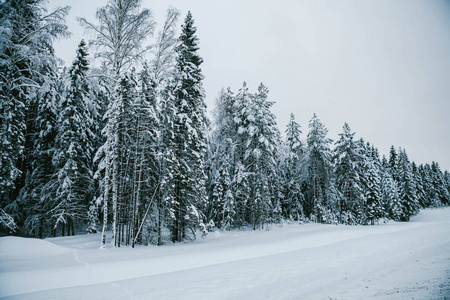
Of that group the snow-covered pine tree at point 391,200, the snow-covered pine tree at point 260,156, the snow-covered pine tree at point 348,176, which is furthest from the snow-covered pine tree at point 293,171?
the snow-covered pine tree at point 391,200

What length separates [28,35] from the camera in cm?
1233

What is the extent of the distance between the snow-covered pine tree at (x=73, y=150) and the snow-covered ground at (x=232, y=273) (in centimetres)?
701

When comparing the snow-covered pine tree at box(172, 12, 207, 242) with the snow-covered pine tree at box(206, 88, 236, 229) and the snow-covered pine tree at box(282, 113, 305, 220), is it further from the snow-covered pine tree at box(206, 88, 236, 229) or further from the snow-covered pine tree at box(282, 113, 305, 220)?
the snow-covered pine tree at box(282, 113, 305, 220)

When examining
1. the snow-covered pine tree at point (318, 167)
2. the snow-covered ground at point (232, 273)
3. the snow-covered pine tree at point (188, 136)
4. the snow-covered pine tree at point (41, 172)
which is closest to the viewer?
the snow-covered ground at point (232, 273)

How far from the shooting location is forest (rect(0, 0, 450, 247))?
537 inches

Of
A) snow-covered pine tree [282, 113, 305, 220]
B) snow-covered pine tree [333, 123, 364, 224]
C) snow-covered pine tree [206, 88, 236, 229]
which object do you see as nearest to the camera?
snow-covered pine tree [206, 88, 236, 229]

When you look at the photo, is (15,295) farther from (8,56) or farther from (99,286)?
(8,56)

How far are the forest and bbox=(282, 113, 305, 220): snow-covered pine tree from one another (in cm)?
22

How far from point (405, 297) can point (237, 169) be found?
19.4 meters

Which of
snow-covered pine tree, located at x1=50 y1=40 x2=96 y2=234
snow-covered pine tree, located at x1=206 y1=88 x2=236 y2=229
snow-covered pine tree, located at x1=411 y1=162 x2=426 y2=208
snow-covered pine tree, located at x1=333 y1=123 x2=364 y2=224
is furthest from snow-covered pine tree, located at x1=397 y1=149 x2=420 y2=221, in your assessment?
snow-covered pine tree, located at x1=50 y1=40 x2=96 y2=234

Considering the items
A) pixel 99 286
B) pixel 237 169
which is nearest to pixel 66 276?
pixel 99 286

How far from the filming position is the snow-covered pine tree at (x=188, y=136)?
17625mm

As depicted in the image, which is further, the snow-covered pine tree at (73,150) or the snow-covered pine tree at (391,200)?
the snow-covered pine tree at (391,200)

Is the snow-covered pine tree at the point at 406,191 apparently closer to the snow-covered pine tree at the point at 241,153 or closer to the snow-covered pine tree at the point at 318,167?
the snow-covered pine tree at the point at 318,167
